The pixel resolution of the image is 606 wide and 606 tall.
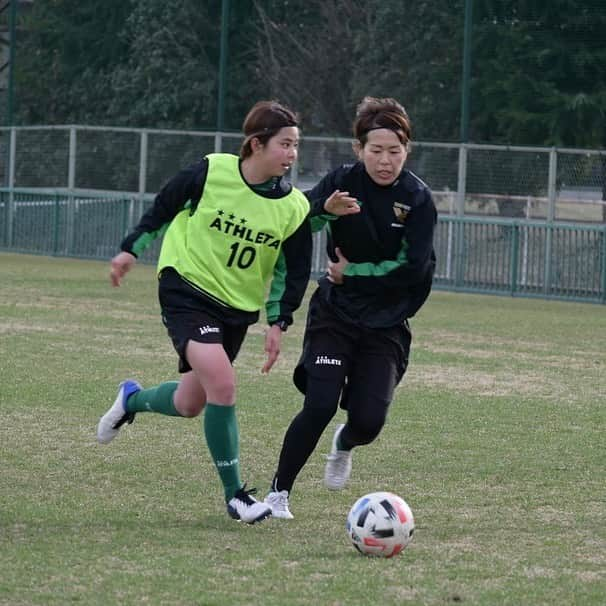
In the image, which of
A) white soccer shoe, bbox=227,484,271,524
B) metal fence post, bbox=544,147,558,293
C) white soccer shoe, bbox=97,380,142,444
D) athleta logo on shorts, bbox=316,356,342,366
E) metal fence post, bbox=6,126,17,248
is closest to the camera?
white soccer shoe, bbox=227,484,271,524

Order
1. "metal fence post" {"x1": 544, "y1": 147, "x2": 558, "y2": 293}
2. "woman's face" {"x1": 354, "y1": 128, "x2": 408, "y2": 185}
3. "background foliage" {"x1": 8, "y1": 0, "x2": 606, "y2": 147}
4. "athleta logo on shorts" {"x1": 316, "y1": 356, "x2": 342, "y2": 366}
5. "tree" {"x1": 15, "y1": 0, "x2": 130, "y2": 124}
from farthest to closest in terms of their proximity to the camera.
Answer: "tree" {"x1": 15, "y1": 0, "x2": 130, "y2": 124} < "background foliage" {"x1": 8, "y1": 0, "x2": 606, "y2": 147} < "metal fence post" {"x1": 544, "y1": 147, "x2": 558, "y2": 293} < "athleta logo on shorts" {"x1": 316, "y1": 356, "x2": 342, "y2": 366} < "woman's face" {"x1": 354, "y1": 128, "x2": 408, "y2": 185}

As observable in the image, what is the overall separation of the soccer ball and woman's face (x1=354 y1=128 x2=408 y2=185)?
1.33 m

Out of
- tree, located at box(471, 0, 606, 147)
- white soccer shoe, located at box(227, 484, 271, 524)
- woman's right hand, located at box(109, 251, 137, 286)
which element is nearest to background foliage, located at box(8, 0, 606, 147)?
tree, located at box(471, 0, 606, 147)

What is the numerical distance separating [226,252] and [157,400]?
84 cm

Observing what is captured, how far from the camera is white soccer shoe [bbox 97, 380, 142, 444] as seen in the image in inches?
269

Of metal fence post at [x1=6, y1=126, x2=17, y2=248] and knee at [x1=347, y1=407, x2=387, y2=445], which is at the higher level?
metal fence post at [x1=6, y1=126, x2=17, y2=248]

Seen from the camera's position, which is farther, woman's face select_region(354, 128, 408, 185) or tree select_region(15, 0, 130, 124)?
tree select_region(15, 0, 130, 124)

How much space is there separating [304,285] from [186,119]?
2372 centimetres

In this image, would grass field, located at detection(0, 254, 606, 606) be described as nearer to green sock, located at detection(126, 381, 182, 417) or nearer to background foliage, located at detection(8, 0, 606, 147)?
green sock, located at detection(126, 381, 182, 417)

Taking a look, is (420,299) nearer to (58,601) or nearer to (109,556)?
(109,556)

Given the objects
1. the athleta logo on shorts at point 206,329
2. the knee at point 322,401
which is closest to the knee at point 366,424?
the knee at point 322,401

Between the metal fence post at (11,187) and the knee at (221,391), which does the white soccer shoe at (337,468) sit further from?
the metal fence post at (11,187)

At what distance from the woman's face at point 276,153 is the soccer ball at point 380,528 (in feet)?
4.48

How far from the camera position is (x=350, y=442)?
256 inches
